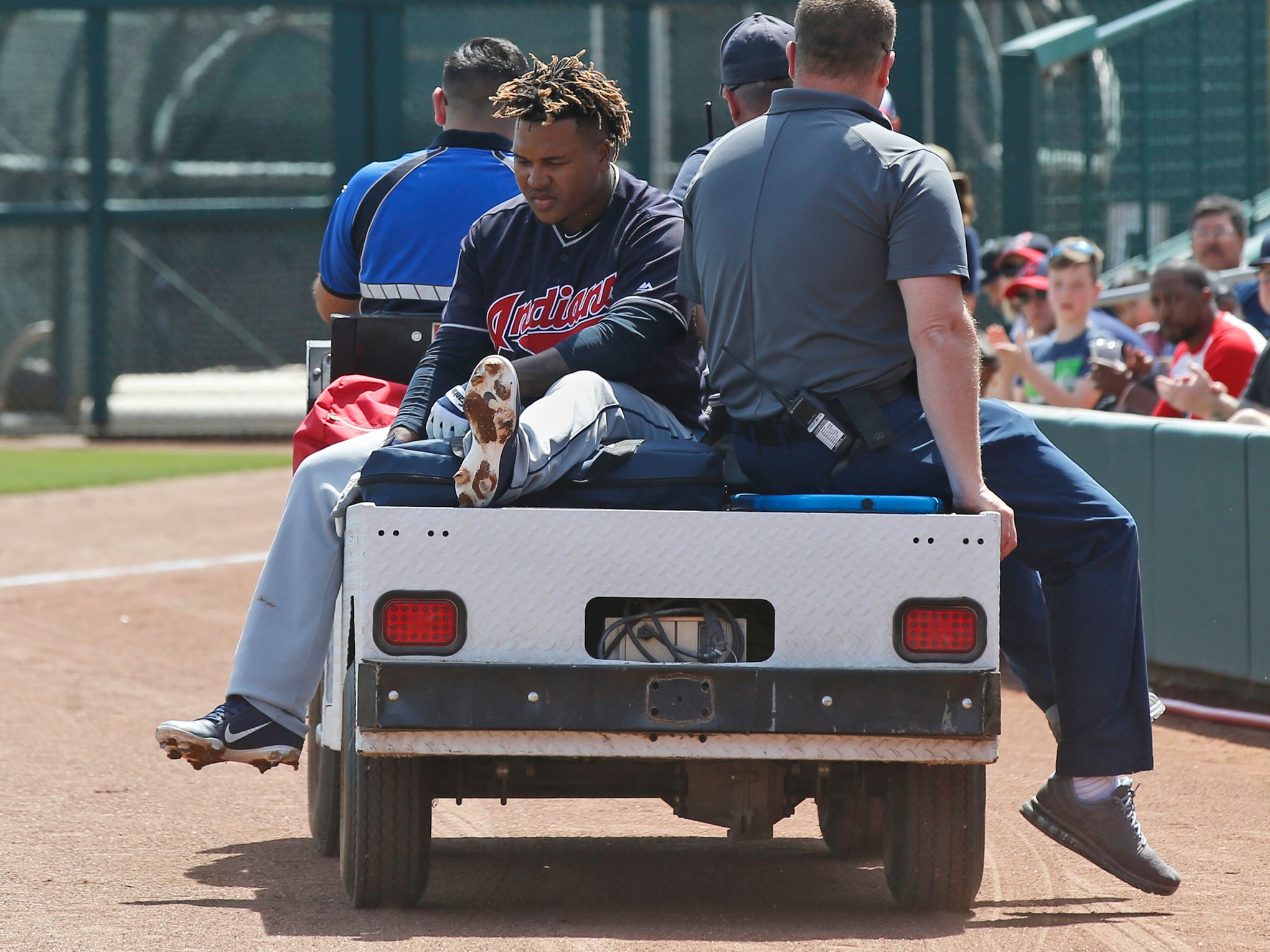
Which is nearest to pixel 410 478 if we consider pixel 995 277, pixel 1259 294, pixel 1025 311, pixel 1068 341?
pixel 1068 341

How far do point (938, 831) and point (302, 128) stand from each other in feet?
54.6

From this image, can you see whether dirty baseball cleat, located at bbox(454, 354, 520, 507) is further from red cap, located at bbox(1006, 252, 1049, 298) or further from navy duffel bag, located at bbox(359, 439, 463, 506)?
red cap, located at bbox(1006, 252, 1049, 298)

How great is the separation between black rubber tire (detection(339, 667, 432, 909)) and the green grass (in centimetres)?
1094

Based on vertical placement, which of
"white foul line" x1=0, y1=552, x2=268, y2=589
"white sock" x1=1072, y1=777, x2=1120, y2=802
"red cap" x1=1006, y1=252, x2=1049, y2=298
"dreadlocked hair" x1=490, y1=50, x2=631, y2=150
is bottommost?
"white sock" x1=1072, y1=777, x2=1120, y2=802

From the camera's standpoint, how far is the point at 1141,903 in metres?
4.45

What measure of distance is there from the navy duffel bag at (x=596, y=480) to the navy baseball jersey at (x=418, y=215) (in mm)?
1342

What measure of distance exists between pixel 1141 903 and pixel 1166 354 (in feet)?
21.1

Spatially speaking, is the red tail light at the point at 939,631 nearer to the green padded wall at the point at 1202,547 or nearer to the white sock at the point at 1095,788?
the white sock at the point at 1095,788

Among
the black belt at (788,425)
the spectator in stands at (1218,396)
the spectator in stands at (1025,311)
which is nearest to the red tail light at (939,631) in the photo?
the black belt at (788,425)

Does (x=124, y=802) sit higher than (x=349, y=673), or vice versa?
(x=349, y=673)

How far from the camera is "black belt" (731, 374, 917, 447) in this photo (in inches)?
163

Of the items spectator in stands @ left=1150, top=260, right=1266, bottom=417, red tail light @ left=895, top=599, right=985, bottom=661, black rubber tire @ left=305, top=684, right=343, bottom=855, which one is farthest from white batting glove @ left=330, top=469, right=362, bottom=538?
spectator in stands @ left=1150, top=260, right=1266, bottom=417

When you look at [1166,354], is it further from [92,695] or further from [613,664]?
[613,664]

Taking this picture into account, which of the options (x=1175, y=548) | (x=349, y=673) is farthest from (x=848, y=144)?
(x=1175, y=548)
